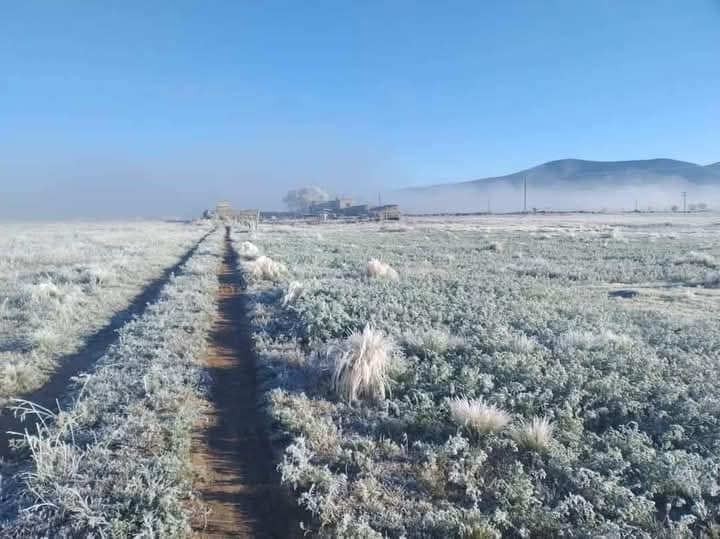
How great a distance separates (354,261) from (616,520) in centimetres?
1848

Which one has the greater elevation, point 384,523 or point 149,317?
point 149,317

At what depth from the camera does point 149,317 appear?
10.4 meters

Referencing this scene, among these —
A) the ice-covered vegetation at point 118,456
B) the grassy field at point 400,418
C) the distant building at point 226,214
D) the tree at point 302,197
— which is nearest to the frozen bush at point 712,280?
the grassy field at point 400,418

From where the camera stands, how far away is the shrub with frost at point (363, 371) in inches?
252

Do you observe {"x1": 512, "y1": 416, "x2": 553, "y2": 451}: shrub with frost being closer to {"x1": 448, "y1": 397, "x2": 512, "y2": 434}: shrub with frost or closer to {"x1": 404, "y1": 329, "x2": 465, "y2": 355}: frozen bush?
{"x1": 448, "y1": 397, "x2": 512, "y2": 434}: shrub with frost

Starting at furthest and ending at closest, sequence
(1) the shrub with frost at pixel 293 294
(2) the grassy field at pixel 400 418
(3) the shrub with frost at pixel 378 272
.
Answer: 1. (3) the shrub with frost at pixel 378 272
2. (1) the shrub with frost at pixel 293 294
3. (2) the grassy field at pixel 400 418

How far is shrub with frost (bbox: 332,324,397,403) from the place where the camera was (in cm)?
641

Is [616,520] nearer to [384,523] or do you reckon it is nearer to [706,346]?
[384,523]

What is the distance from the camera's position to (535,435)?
5023mm

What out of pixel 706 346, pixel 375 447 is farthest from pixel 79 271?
pixel 706 346

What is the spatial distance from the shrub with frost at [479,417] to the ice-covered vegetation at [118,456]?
3136 mm

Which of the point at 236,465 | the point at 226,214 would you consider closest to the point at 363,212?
the point at 226,214

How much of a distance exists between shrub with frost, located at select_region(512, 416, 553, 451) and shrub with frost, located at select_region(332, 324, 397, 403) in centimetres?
188

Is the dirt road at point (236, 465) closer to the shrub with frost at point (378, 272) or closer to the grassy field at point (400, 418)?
the grassy field at point (400, 418)
